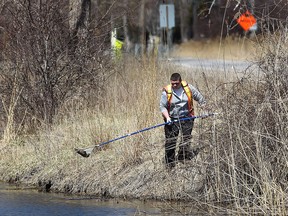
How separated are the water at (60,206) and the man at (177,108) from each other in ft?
3.07

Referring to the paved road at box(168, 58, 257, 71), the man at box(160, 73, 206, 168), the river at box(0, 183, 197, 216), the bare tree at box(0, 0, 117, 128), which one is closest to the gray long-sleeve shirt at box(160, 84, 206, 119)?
the man at box(160, 73, 206, 168)

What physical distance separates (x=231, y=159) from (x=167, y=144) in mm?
1805

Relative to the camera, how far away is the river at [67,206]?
40.8ft

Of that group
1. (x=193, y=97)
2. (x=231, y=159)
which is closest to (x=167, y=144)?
(x=193, y=97)

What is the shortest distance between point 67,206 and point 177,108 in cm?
215

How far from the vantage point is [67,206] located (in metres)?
13.0

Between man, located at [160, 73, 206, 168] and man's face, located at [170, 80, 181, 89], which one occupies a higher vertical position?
man's face, located at [170, 80, 181, 89]

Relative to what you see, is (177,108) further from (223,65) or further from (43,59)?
(43,59)

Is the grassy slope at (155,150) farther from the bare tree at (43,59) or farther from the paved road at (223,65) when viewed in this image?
the bare tree at (43,59)

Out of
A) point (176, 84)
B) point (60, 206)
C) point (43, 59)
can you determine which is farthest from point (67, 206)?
point (43, 59)

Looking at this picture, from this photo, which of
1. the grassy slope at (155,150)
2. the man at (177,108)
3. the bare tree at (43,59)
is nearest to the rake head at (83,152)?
the grassy slope at (155,150)

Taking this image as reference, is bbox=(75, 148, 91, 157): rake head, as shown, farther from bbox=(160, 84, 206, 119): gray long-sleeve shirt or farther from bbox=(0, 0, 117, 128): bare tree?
bbox=(0, 0, 117, 128): bare tree

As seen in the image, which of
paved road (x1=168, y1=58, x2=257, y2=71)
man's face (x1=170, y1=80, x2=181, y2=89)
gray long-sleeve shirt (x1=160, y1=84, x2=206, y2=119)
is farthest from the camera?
gray long-sleeve shirt (x1=160, y1=84, x2=206, y2=119)

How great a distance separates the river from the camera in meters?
12.4
